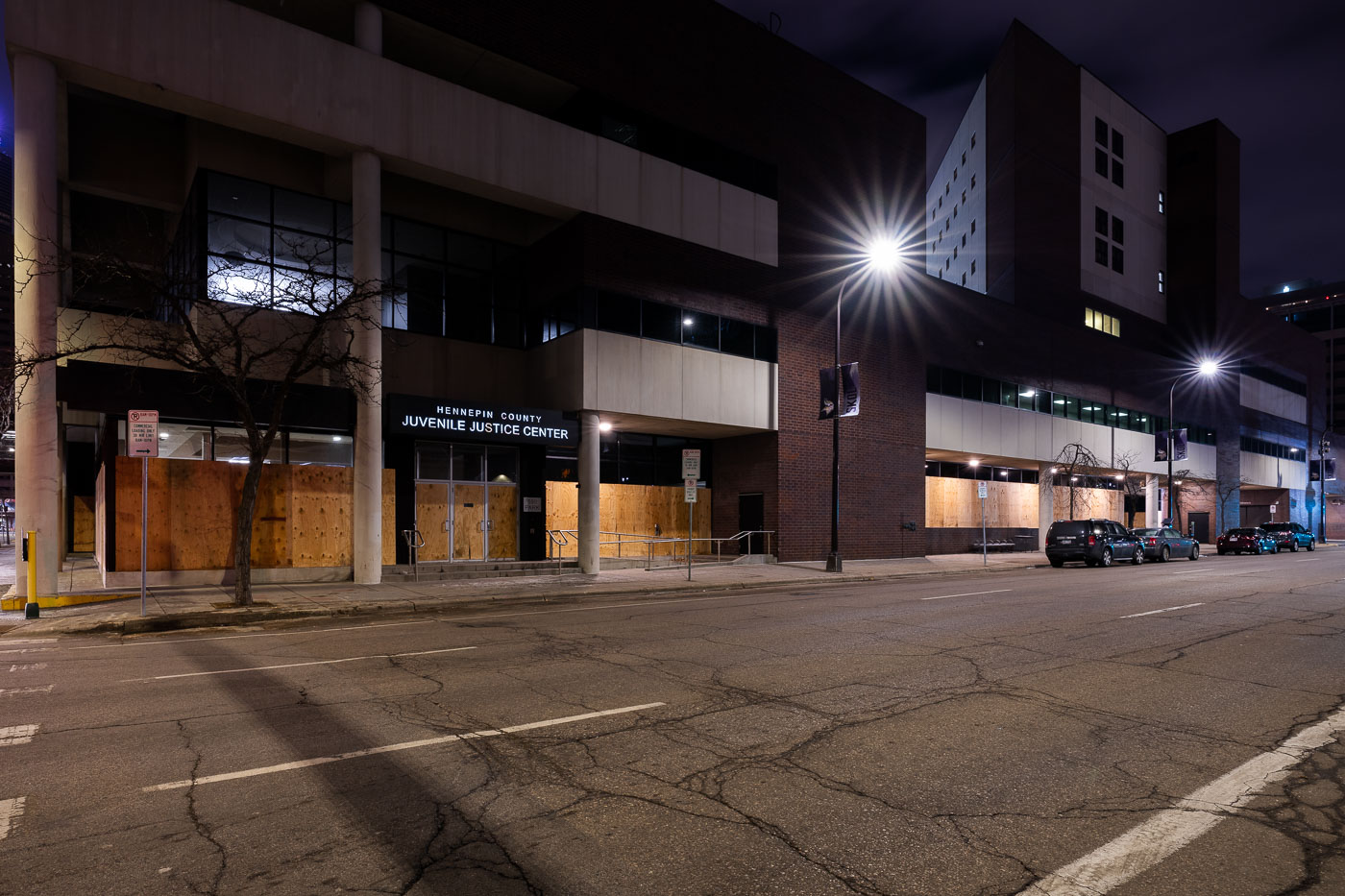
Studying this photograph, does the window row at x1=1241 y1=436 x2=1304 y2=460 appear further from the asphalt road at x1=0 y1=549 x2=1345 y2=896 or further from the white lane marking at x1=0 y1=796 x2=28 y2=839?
the white lane marking at x1=0 y1=796 x2=28 y2=839

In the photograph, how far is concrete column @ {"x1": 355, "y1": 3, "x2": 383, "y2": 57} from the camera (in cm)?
1866

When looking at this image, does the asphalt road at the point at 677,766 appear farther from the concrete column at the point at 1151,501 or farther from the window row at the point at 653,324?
the concrete column at the point at 1151,501

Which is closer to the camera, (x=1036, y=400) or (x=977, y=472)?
(x=977, y=472)

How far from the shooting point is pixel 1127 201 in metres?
52.7

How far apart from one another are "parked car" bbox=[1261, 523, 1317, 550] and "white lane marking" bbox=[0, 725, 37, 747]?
167 feet

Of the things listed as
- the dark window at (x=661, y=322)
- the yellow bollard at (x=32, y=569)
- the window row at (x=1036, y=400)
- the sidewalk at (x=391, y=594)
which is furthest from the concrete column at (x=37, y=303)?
the window row at (x=1036, y=400)

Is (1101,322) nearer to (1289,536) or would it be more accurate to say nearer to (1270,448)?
(1289,536)

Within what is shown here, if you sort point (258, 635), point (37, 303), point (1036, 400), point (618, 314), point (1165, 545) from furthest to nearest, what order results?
point (1036, 400) → point (1165, 545) → point (618, 314) → point (37, 303) → point (258, 635)

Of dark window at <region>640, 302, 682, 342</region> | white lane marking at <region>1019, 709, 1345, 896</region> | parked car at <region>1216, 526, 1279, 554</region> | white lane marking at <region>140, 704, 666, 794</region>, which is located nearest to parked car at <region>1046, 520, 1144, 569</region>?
parked car at <region>1216, 526, 1279, 554</region>

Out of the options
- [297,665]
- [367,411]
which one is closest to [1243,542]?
[367,411]

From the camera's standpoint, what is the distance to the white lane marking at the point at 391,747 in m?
5.07

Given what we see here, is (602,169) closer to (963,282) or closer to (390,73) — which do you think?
(390,73)

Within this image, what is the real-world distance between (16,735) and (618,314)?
17754 millimetres

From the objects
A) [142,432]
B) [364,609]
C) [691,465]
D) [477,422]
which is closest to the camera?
[142,432]
